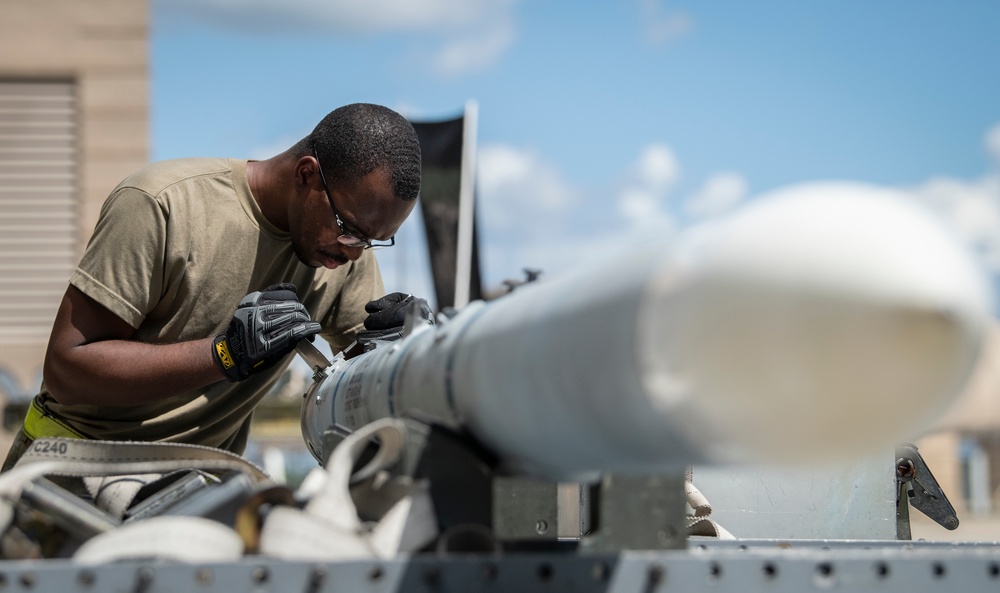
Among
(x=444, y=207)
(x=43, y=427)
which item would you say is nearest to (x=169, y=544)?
(x=43, y=427)

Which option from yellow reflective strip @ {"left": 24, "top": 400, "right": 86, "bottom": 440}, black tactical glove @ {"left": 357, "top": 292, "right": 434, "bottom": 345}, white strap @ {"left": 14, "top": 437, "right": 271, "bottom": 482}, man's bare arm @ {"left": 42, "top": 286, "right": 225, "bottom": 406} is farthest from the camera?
yellow reflective strip @ {"left": 24, "top": 400, "right": 86, "bottom": 440}

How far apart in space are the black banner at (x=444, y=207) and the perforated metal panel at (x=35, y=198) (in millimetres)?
15177

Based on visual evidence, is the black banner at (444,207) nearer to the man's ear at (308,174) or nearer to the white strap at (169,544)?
the man's ear at (308,174)

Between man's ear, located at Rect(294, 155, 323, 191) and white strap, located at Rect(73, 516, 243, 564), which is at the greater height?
man's ear, located at Rect(294, 155, 323, 191)

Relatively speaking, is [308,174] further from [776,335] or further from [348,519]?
[776,335]

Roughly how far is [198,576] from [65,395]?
1.57 meters

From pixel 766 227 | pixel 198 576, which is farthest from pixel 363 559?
pixel 766 227

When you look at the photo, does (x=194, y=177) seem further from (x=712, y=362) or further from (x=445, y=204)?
(x=445, y=204)

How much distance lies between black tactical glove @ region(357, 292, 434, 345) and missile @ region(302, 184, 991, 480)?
1.54m

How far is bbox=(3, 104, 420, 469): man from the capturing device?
2783 mm

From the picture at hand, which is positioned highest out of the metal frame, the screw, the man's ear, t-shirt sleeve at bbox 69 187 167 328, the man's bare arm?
the man's ear

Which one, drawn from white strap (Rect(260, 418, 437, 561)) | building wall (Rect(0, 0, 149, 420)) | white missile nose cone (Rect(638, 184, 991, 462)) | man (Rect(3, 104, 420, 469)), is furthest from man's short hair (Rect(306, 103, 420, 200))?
building wall (Rect(0, 0, 149, 420))

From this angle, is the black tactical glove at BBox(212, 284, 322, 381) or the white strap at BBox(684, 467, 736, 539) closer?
the black tactical glove at BBox(212, 284, 322, 381)

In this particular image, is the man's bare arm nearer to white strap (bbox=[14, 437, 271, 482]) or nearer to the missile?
white strap (bbox=[14, 437, 271, 482])
